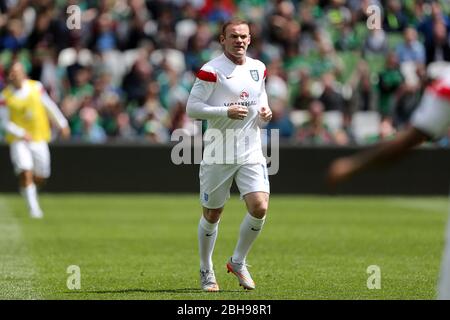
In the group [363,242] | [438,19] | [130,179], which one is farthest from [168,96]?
[363,242]

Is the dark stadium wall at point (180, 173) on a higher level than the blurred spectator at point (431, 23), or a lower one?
lower

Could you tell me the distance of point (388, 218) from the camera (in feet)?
65.2

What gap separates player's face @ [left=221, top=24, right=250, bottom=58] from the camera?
10.2m

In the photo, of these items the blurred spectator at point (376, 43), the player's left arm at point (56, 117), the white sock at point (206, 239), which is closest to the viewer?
the white sock at point (206, 239)

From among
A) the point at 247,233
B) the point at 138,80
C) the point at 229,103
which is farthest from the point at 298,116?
the point at 229,103

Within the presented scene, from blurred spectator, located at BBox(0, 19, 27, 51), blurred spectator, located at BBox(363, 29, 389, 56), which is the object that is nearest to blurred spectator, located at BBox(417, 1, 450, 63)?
blurred spectator, located at BBox(363, 29, 389, 56)

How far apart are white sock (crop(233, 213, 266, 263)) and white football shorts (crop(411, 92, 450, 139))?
15.0ft

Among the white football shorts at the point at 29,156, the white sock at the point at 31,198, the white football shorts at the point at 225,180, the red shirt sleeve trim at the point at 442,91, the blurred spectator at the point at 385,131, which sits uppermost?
the red shirt sleeve trim at the point at 442,91

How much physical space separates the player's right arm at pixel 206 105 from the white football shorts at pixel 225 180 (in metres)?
0.50

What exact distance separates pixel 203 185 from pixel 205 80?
37.6 inches

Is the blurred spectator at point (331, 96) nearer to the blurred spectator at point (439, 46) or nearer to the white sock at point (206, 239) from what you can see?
the blurred spectator at point (439, 46)

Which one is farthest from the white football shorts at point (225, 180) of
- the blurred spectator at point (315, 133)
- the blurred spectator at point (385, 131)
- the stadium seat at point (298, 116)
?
the stadium seat at point (298, 116)

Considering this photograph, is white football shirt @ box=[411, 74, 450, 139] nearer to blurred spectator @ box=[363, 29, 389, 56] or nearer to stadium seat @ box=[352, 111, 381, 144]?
stadium seat @ box=[352, 111, 381, 144]

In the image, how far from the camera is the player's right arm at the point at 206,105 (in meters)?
10.0
